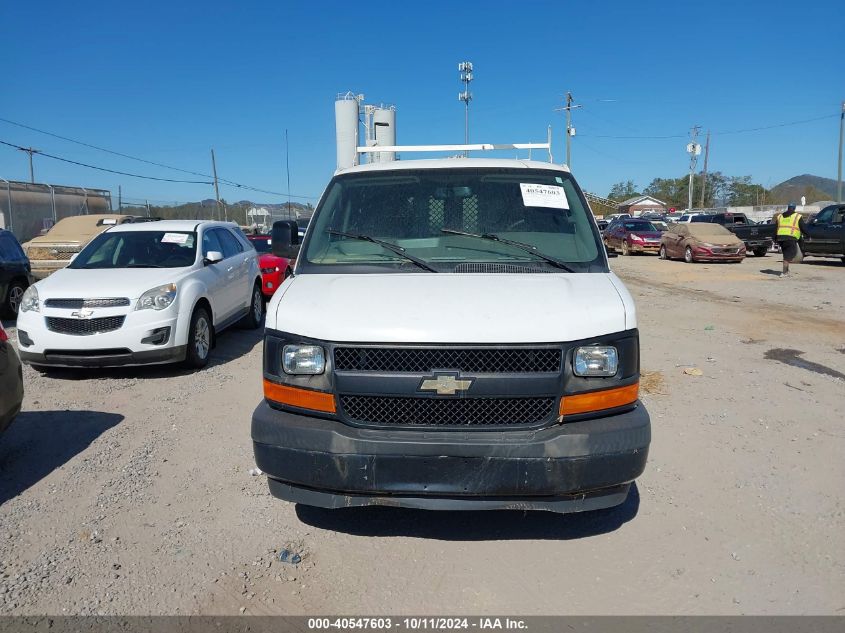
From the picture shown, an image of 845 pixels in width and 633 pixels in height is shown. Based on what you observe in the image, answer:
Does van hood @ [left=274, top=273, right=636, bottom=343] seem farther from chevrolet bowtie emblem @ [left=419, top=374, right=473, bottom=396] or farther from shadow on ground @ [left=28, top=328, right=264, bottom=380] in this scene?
shadow on ground @ [left=28, top=328, right=264, bottom=380]

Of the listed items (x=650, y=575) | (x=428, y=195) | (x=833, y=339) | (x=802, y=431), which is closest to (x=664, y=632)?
(x=650, y=575)

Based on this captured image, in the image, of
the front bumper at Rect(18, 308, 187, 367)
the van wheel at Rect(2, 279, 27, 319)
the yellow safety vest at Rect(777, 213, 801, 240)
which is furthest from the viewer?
the yellow safety vest at Rect(777, 213, 801, 240)

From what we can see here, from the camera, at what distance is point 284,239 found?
14.8 ft

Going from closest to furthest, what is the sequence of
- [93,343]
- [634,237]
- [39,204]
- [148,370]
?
[93,343], [148,370], [634,237], [39,204]

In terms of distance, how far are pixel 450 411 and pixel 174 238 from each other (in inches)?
244

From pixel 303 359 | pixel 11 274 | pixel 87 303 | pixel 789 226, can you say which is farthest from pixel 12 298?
pixel 789 226

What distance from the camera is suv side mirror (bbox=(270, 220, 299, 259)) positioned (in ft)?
14.8

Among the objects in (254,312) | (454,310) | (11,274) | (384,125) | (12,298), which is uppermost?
(384,125)

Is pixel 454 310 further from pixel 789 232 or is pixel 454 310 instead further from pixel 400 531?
pixel 789 232

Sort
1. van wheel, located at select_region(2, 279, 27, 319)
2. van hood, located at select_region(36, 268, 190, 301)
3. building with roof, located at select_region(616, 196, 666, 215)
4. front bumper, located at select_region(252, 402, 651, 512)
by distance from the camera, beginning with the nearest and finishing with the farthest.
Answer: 1. front bumper, located at select_region(252, 402, 651, 512)
2. van hood, located at select_region(36, 268, 190, 301)
3. van wheel, located at select_region(2, 279, 27, 319)
4. building with roof, located at select_region(616, 196, 666, 215)

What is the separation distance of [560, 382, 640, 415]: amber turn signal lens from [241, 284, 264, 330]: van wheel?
7568 millimetres

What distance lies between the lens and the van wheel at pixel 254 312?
32.2 ft

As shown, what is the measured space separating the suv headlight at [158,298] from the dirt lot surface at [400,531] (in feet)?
3.83

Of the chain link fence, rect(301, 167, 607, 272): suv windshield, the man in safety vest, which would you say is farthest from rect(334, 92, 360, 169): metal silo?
the chain link fence
